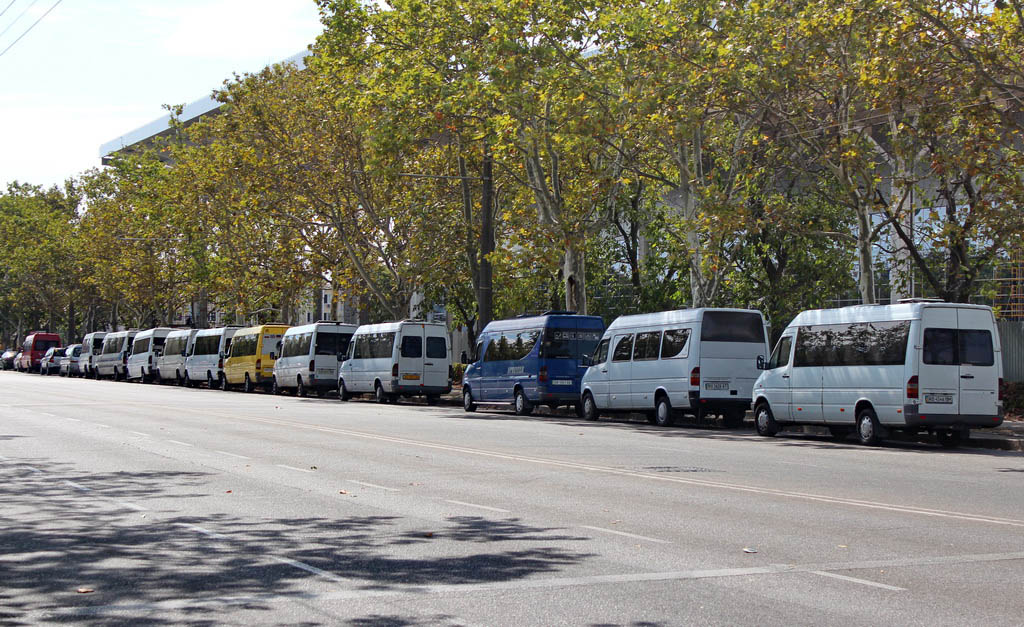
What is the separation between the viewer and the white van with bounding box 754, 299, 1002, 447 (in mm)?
20469

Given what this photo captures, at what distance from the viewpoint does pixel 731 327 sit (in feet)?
85.6

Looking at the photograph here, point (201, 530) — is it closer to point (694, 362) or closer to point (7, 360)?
point (694, 362)

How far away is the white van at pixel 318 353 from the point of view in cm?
4350

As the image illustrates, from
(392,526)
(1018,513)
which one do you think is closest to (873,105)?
(1018,513)

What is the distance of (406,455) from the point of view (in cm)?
1736

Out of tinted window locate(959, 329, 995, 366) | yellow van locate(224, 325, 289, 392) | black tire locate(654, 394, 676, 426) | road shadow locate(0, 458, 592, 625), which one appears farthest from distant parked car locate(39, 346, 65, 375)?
road shadow locate(0, 458, 592, 625)

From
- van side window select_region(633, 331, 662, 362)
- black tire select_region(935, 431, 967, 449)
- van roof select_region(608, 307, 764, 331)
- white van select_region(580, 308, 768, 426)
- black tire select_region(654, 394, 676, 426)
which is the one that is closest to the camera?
black tire select_region(935, 431, 967, 449)

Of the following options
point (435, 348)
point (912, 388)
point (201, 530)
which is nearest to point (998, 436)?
point (912, 388)

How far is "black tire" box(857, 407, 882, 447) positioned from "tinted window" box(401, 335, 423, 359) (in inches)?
712

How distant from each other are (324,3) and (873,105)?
1607 cm

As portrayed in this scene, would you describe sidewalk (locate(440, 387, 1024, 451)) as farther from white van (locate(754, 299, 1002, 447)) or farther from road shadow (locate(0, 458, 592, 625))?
road shadow (locate(0, 458, 592, 625))

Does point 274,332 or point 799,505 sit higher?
point 274,332

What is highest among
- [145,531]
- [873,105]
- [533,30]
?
[533,30]

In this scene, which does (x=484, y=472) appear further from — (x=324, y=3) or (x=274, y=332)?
Answer: (x=274, y=332)
